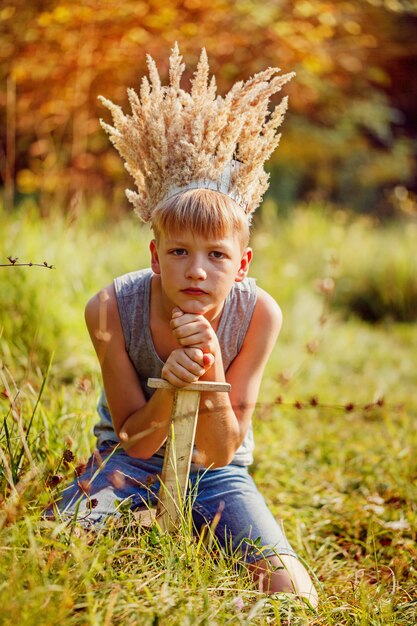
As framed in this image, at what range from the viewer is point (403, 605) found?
1.96 metres

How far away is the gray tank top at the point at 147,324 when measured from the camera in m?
2.21

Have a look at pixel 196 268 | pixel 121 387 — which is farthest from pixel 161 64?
pixel 196 268

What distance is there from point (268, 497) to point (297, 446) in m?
0.53

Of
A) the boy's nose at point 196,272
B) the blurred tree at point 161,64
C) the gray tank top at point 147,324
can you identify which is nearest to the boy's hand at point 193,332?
the boy's nose at point 196,272

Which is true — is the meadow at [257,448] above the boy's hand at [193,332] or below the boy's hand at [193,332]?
below

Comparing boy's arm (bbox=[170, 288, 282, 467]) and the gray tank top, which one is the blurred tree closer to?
the gray tank top

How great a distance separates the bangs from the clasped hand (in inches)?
9.2

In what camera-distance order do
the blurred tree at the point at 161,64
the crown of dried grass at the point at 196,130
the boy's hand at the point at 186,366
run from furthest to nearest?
the blurred tree at the point at 161,64
the crown of dried grass at the point at 196,130
the boy's hand at the point at 186,366

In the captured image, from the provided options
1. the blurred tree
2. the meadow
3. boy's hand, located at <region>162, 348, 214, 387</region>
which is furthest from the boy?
the blurred tree

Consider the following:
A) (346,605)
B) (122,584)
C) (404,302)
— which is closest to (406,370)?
(404,302)

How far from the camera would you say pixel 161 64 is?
653 centimetres

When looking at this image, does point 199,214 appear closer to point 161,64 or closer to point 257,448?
point 257,448

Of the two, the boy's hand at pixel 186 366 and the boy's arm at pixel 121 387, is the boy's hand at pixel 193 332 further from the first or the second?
the boy's arm at pixel 121 387

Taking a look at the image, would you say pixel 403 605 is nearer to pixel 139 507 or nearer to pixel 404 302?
pixel 139 507
